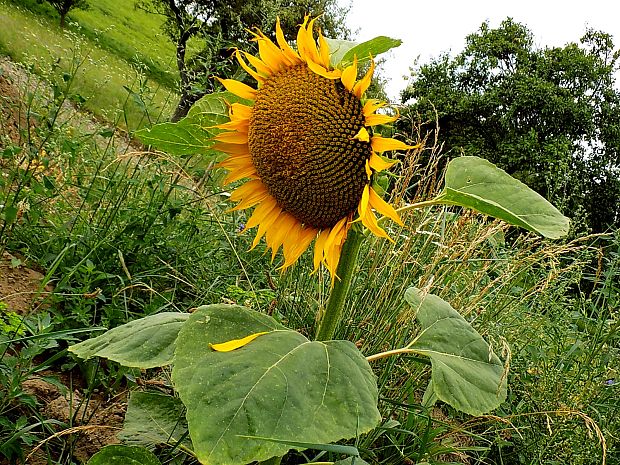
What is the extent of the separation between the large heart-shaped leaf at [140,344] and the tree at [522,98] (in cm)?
1246

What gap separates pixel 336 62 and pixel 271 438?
75cm

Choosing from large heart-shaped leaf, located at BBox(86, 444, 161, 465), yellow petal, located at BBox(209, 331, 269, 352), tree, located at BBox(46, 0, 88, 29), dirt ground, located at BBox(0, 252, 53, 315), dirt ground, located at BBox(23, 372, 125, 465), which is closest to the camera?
yellow petal, located at BBox(209, 331, 269, 352)

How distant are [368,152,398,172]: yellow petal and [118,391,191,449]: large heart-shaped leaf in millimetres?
827

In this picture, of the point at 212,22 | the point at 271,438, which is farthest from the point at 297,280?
the point at 212,22

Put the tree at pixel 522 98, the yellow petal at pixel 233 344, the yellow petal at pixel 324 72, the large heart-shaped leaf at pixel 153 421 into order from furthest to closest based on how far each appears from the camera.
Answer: the tree at pixel 522 98 < the large heart-shaped leaf at pixel 153 421 < the yellow petal at pixel 324 72 < the yellow petal at pixel 233 344

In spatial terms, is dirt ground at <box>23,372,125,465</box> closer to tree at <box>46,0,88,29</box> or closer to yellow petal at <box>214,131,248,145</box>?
yellow petal at <box>214,131,248,145</box>

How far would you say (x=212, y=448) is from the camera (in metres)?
1.02

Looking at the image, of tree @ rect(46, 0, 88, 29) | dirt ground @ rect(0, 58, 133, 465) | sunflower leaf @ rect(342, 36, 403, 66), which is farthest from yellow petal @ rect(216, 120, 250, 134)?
tree @ rect(46, 0, 88, 29)

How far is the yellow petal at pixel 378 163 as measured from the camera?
1.20m

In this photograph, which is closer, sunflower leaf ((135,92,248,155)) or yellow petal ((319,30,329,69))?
yellow petal ((319,30,329,69))

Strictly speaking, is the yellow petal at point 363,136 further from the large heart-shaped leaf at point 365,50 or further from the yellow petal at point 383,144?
the large heart-shaped leaf at point 365,50

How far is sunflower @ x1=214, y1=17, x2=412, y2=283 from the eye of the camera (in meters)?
1.25

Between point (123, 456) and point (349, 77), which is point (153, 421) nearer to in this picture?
point (123, 456)

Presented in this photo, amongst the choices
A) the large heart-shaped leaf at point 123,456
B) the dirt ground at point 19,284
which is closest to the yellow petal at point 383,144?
the large heart-shaped leaf at point 123,456
